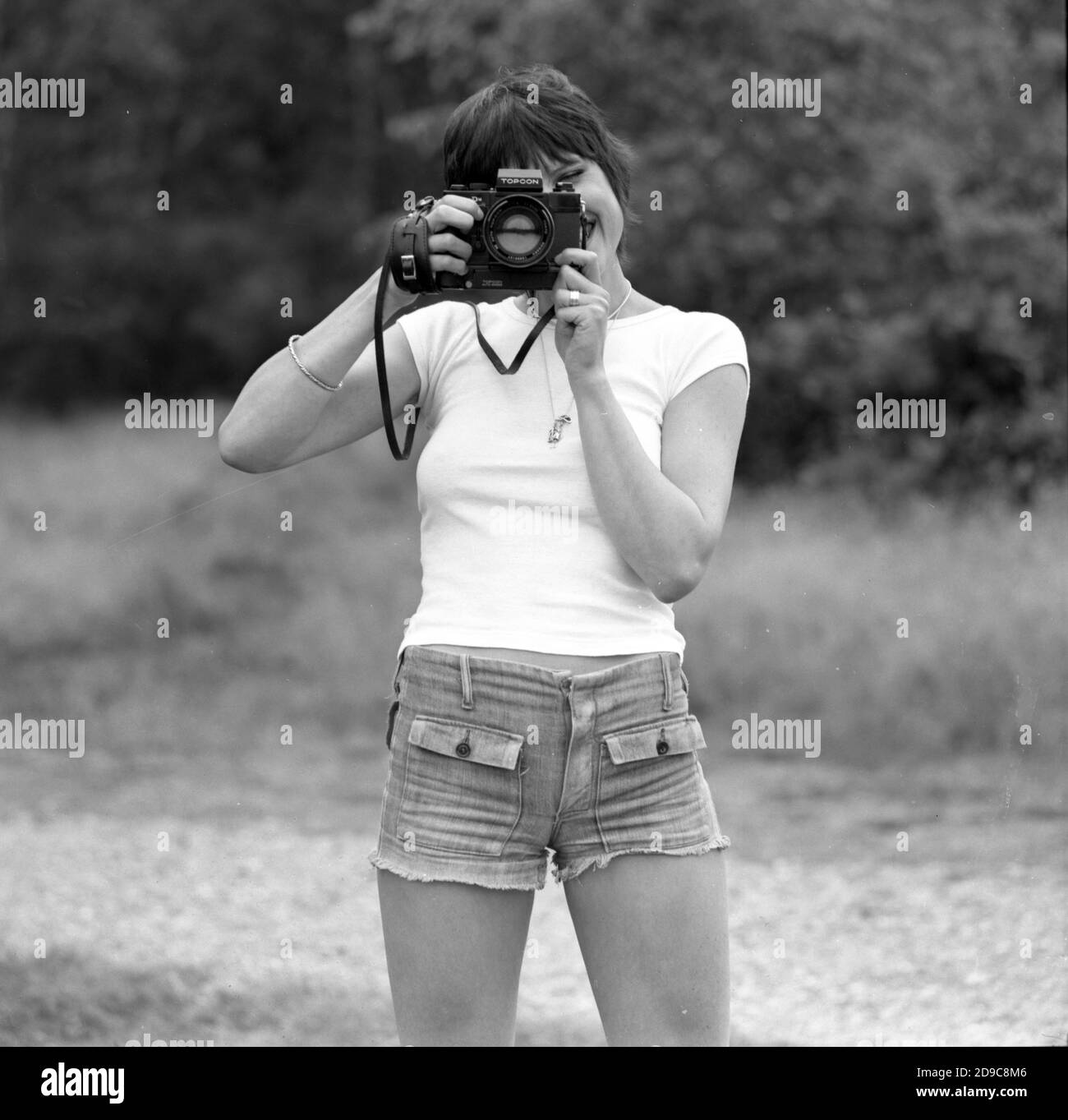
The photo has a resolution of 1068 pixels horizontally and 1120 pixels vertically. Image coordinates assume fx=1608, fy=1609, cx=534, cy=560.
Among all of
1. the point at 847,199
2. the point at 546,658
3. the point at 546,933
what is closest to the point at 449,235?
the point at 546,658

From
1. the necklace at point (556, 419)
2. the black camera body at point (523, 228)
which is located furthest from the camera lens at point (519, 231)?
the necklace at point (556, 419)

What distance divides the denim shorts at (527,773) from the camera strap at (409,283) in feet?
1.04

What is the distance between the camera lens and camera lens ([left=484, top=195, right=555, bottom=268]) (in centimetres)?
183

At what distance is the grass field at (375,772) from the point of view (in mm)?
4301

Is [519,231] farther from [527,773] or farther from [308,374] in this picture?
[527,773]

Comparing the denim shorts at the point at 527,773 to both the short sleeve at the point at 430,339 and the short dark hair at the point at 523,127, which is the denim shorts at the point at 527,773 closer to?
the short sleeve at the point at 430,339

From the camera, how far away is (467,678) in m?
1.75

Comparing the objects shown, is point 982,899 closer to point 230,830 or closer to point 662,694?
point 230,830

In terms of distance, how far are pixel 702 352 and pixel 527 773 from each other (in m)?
0.52

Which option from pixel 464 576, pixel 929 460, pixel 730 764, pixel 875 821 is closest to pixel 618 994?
pixel 464 576

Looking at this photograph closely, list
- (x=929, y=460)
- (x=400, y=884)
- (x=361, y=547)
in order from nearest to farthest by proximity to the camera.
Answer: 1. (x=400, y=884)
2. (x=929, y=460)
3. (x=361, y=547)

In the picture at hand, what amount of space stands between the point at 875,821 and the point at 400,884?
15.9 feet

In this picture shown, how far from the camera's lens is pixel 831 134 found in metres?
11.5

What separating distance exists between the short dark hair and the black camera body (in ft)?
0.08
